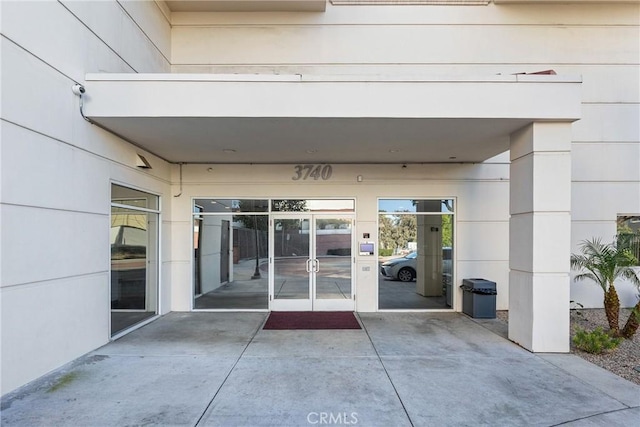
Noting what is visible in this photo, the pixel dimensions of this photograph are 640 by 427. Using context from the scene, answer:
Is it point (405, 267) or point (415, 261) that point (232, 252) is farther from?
point (415, 261)

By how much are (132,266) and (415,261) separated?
599cm

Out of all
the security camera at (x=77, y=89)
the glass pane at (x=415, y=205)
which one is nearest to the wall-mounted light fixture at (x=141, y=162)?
the security camera at (x=77, y=89)

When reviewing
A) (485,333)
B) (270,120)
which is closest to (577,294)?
(485,333)

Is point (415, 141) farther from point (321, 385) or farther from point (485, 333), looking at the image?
point (321, 385)

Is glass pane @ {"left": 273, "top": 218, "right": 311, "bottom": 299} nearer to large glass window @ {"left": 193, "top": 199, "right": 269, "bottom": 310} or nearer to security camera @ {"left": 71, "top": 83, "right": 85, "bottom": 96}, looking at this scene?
large glass window @ {"left": 193, "top": 199, "right": 269, "bottom": 310}

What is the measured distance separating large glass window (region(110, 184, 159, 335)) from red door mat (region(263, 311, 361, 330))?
2.47m

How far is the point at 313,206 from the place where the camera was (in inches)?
321

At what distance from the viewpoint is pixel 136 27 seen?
6.66 metres

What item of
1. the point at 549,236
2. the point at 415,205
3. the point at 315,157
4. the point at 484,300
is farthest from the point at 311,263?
the point at 549,236

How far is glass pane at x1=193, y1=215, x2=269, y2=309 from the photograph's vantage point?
26.8 ft

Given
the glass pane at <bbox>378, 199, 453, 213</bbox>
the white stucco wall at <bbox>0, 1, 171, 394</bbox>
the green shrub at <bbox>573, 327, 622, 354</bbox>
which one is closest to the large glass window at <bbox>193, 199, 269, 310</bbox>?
the white stucco wall at <bbox>0, 1, 171, 394</bbox>

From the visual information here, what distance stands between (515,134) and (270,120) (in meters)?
3.97

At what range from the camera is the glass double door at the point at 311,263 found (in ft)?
26.5

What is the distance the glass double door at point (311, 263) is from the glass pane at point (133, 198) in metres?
2.58
